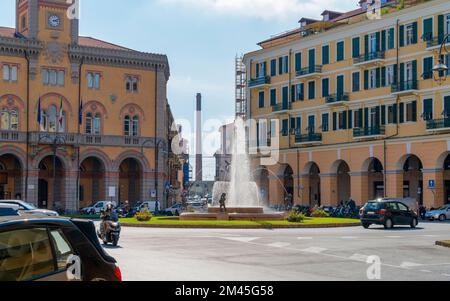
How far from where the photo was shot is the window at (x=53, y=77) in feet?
212

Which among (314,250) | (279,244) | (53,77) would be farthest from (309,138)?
(314,250)

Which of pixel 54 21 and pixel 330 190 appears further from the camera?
pixel 54 21

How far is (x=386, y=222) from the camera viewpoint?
35.3 m

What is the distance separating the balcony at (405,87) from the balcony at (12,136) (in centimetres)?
3182

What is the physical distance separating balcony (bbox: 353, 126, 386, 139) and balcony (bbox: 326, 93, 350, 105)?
305cm

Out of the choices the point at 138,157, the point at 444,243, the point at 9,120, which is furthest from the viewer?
the point at 138,157

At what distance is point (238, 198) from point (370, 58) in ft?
60.4

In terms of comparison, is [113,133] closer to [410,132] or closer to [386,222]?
[410,132]

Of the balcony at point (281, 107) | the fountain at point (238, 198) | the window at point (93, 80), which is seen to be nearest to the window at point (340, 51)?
the balcony at point (281, 107)

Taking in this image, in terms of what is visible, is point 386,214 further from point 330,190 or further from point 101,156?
point 101,156

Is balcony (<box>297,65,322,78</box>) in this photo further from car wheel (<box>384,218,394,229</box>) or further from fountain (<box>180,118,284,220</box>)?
car wheel (<box>384,218,394,229</box>)

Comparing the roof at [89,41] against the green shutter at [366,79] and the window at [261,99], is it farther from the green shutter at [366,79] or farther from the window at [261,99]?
the green shutter at [366,79]

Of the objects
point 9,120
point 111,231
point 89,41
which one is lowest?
point 111,231

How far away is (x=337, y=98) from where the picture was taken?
61.3m
